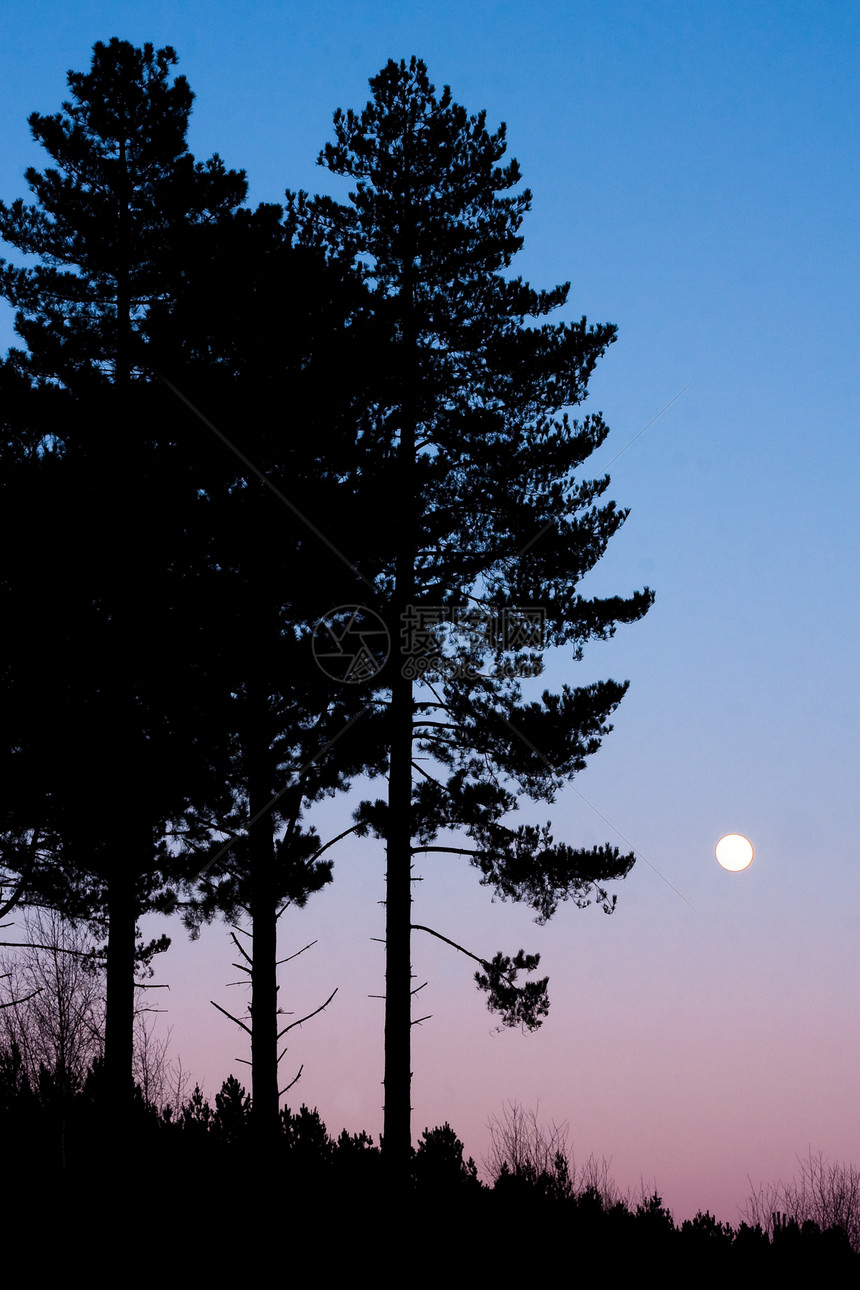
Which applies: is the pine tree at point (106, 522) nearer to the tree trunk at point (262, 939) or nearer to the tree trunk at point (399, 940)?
the tree trunk at point (262, 939)

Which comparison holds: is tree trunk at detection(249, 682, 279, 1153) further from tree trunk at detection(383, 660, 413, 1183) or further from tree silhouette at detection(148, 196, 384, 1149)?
tree trunk at detection(383, 660, 413, 1183)

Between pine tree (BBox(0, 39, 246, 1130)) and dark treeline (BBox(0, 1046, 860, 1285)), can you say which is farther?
pine tree (BBox(0, 39, 246, 1130))

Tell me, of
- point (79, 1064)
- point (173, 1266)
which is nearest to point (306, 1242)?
point (173, 1266)

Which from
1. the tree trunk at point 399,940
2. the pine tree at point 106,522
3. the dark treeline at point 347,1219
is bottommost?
the dark treeline at point 347,1219

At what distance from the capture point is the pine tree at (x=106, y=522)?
17.6 metres

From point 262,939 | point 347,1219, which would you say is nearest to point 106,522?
point 262,939

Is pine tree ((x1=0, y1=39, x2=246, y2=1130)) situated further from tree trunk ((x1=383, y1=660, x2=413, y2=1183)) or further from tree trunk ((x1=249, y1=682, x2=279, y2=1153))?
tree trunk ((x1=383, y1=660, x2=413, y2=1183))

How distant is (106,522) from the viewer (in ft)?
60.8

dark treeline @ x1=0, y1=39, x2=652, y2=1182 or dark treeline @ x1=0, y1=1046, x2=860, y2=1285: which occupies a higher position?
dark treeline @ x1=0, y1=39, x2=652, y2=1182

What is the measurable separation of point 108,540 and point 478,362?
5932 millimetres

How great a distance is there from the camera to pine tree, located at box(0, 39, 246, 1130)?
17.6 meters

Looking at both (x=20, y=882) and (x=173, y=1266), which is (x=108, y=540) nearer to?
(x=20, y=882)

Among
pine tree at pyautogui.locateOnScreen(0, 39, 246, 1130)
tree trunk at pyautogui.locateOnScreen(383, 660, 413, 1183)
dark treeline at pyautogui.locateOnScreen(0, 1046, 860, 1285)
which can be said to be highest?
pine tree at pyautogui.locateOnScreen(0, 39, 246, 1130)

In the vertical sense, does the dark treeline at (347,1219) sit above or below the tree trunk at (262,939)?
below
